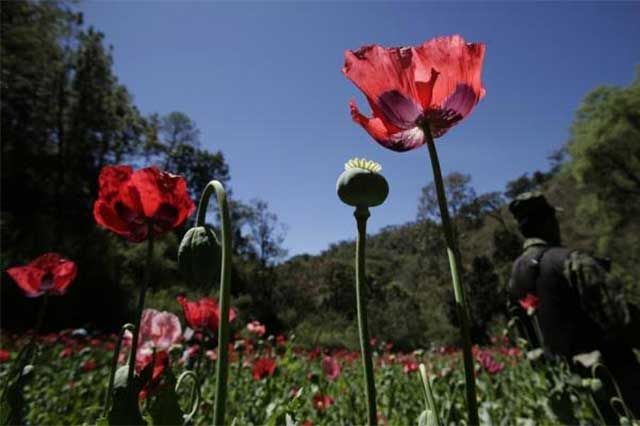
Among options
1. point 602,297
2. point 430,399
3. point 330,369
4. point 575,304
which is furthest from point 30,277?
point 575,304

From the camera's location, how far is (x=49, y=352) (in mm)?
4652

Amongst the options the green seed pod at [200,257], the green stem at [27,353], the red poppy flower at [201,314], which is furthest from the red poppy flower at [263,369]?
the green seed pod at [200,257]

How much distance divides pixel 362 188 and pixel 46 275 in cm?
126

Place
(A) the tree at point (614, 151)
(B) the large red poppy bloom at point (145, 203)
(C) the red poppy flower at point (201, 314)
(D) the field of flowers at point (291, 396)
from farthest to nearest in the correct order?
(A) the tree at point (614, 151), (C) the red poppy flower at point (201, 314), (D) the field of flowers at point (291, 396), (B) the large red poppy bloom at point (145, 203)

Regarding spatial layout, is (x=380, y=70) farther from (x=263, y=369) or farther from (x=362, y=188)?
(x=263, y=369)

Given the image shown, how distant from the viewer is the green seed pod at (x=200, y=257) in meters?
0.46

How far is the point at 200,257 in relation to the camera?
1.49 ft

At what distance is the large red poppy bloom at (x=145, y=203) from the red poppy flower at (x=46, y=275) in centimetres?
78

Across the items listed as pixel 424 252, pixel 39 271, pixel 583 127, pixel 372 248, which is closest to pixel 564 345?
pixel 39 271

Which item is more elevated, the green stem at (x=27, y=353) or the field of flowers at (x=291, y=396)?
the green stem at (x=27, y=353)

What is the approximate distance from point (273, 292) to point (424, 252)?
33.9 feet

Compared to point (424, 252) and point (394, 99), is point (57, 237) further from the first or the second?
point (424, 252)

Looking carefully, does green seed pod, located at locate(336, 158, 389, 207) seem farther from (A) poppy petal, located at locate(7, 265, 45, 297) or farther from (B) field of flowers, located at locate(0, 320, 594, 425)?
(A) poppy petal, located at locate(7, 265, 45, 297)

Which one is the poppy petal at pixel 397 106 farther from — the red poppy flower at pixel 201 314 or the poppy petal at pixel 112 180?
the red poppy flower at pixel 201 314
